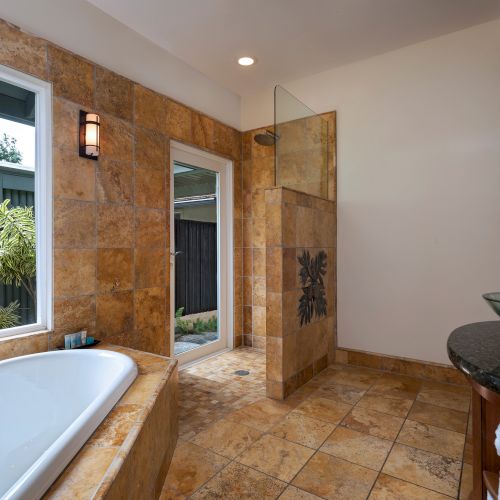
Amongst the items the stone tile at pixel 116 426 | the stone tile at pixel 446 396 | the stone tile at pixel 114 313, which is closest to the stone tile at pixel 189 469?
the stone tile at pixel 116 426

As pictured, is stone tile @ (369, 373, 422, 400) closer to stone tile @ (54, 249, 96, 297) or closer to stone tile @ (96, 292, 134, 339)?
stone tile @ (96, 292, 134, 339)

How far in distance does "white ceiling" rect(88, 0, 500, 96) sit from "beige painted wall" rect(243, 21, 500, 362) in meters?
0.23

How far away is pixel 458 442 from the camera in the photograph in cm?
200

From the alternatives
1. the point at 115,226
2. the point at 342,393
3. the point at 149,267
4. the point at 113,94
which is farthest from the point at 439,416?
the point at 113,94

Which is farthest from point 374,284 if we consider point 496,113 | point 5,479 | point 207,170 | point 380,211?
point 5,479

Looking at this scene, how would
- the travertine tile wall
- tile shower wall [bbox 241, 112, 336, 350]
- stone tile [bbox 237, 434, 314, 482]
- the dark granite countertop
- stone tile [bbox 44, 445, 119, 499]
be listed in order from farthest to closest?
tile shower wall [bbox 241, 112, 336, 350] → the travertine tile wall → stone tile [bbox 237, 434, 314, 482] → stone tile [bbox 44, 445, 119, 499] → the dark granite countertop

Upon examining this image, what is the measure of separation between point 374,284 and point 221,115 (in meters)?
2.24

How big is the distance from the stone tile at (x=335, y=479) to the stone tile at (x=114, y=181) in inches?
81.1

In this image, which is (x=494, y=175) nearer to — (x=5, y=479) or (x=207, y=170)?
(x=207, y=170)

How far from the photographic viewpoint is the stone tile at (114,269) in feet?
8.10

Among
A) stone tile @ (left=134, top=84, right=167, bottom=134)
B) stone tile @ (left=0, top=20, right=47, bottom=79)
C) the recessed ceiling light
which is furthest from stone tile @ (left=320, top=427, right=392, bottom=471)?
the recessed ceiling light

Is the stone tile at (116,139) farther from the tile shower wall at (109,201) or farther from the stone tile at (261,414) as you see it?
the stone tile at (261,414)

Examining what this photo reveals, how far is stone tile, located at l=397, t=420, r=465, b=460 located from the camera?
1932 mm

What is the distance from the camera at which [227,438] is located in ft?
6.73
